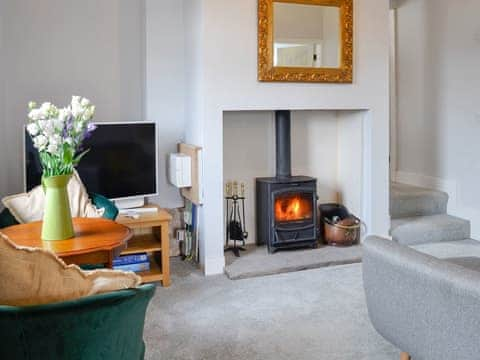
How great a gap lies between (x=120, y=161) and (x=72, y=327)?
2.78m

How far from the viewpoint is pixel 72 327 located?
59.3 inches

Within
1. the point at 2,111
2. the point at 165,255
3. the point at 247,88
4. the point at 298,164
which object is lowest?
the point at 165,255

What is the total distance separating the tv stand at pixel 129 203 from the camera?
4.28 m

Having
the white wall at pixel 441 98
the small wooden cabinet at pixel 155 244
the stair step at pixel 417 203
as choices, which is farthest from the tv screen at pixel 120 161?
the white wall at pixel 441 98

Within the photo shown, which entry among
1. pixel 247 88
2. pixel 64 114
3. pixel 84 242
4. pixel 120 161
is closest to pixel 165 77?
pixel 247 88

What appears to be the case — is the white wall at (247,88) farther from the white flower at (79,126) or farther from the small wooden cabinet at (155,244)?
the white flower at (79,126)

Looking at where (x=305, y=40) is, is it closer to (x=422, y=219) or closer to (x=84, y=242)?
(x=422, y=219)

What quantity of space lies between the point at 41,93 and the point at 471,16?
415 cm

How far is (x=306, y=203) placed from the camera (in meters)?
4.83

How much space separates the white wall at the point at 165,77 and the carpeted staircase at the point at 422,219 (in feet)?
7.60

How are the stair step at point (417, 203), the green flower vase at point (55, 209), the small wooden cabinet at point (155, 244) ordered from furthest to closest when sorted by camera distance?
the stair step at point (417, 203) < the small wooden cabinet at point (155, 244) < the green flower vase at point (55, 209)

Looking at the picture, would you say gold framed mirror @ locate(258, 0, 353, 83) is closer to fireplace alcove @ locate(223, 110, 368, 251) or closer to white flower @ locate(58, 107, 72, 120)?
fireplace alcove @ locate(223, 110, 368, 251)

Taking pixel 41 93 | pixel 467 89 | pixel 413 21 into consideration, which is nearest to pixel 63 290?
pixel 41 93

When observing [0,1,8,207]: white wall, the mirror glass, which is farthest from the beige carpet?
the mirror glass
